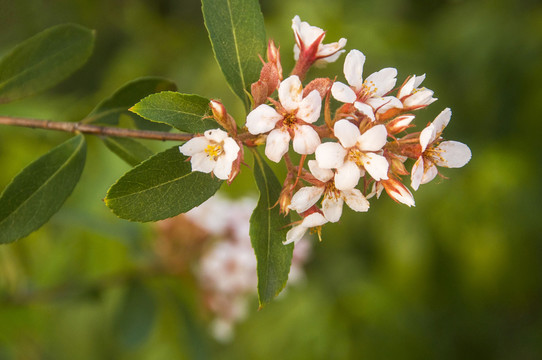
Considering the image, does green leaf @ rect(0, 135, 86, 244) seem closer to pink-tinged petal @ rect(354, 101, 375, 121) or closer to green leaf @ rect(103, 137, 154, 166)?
green leaf @ rect(103, 137, 154, 166)

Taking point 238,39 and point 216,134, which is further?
point 238,39

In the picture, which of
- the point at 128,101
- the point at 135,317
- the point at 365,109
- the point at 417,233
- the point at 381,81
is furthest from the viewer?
the point at 417,233

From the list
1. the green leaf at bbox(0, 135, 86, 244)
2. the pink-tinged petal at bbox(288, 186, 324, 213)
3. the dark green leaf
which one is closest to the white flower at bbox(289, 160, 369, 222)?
the pink-tinged petal at bbox(288, 186, 324, 213)

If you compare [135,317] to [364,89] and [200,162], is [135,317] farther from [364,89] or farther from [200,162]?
[364,89]

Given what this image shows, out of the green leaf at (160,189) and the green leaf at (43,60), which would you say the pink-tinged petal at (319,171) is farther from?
the green leaf at (43,60)

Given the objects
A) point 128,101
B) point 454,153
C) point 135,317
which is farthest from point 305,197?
point 135,317

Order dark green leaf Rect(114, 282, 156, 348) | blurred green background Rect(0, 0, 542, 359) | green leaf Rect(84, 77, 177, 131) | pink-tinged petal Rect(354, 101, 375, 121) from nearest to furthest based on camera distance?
1. pink-tinged petal Rect(354, 101, 375, 121)
2. green leaf Rect(84, 77, 177, 131)
3. dark green leaf Rect(114, 282, 156, 348)
4. blurred green background Rect(0, 0, 542, 359)

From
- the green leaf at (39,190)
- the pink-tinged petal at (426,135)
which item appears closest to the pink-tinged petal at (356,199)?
the pink-tinged petal at (426,135)
